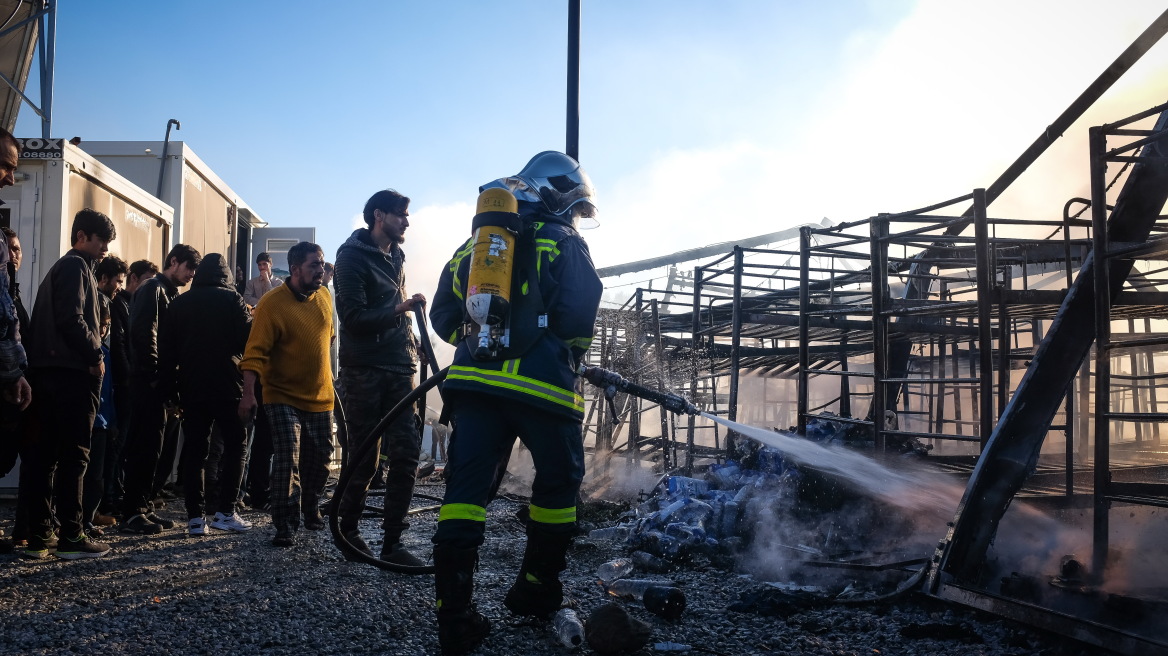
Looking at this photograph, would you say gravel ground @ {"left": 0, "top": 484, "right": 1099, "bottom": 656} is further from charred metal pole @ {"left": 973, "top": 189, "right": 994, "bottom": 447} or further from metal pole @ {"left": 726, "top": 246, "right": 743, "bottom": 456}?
metal pole @ {"left": 726, "top": 246, "right": 743, "bottom": 456}

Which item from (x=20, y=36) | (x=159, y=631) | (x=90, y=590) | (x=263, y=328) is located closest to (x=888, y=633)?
(x=159, y=631)

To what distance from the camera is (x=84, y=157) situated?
655 cm

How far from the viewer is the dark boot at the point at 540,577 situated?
324cm

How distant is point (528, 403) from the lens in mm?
3049

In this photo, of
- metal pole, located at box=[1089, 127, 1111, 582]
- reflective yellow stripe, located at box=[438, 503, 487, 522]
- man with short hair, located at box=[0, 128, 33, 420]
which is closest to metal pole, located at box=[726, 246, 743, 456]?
metal pole, located at box=[1089, 127, 1111, 582]

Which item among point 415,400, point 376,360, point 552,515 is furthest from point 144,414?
point 552,515

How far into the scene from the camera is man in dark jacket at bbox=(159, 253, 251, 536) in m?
5.27

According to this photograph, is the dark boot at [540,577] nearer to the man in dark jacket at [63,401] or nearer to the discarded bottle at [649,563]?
the discarded bottle at [649,563]

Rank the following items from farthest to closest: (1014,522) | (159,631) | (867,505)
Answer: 1. (867,505)
2. (1014,522)
3. (159,631)

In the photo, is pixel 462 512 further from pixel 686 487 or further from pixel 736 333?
pixel 736 333

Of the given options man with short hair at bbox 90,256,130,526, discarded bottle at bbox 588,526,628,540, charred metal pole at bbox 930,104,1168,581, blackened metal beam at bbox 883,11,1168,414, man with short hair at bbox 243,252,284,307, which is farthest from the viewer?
man with short hair at bbox 243,252,284,307

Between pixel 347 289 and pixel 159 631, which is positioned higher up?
pixel 347 289

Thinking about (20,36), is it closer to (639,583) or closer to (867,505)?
(639,583)

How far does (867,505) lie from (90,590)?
188 inches
